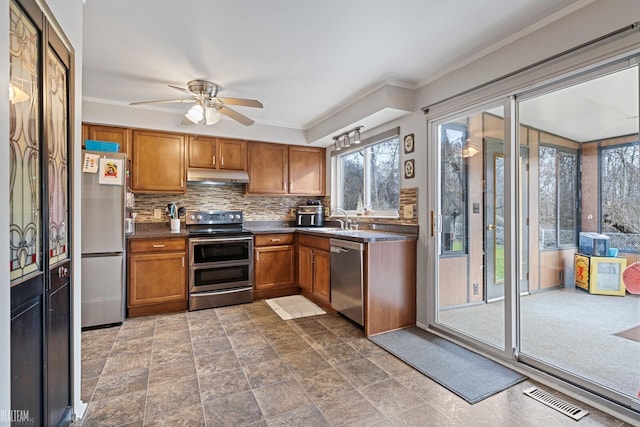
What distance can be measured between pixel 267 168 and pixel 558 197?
3.31 m

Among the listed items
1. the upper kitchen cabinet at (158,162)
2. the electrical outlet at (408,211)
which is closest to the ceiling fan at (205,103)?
the upper kitchen cabinet at (158,162)

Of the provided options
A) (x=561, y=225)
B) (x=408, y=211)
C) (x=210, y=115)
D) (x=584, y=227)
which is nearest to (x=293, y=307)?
(x=408, y=211)

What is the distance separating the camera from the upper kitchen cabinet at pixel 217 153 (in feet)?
13.0

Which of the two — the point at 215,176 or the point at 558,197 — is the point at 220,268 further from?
the point at 558,197

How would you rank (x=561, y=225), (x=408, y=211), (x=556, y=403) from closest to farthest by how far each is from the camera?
1. (x=556, y=403)
2. (x=561, y=225)
3. (x=408, y=211)

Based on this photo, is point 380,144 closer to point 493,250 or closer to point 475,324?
point 493,250

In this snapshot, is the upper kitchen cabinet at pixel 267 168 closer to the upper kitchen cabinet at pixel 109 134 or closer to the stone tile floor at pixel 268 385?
the upper kitchen cabinet at pixel 109 134

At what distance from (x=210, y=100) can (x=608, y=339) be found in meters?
3.77

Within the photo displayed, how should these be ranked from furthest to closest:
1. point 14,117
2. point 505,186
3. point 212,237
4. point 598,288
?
point 212,237, point 505,186, point 598,288, point 14,117

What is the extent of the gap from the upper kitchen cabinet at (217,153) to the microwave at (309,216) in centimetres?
103

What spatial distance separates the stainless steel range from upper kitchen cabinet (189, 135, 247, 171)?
900mm

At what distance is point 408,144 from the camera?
3143mm

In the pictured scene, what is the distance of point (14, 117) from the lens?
1075mm

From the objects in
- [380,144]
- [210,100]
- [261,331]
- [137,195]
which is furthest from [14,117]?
[380,144]
